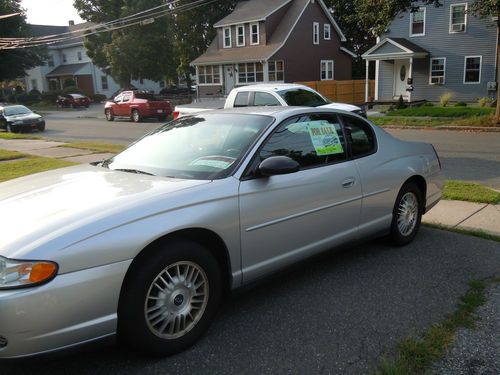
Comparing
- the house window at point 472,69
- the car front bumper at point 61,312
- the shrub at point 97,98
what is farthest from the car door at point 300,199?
the shrub at point 97,98

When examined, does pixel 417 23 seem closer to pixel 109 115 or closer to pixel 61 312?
pixel 109 115

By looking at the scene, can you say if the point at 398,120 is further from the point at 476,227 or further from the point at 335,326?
the point at 335,326

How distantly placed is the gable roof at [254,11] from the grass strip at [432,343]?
3511 cm

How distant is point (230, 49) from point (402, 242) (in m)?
35.9

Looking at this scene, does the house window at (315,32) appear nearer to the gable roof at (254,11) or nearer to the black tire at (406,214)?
the gable roof at (254,11)

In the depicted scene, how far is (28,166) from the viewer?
36.7 ft

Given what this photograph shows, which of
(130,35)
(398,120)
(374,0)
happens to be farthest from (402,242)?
(130,35)

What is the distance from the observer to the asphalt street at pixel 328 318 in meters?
3.06

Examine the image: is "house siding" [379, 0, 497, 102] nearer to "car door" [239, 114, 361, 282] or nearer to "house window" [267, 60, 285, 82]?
"house window" [267, 60, 285, 82]

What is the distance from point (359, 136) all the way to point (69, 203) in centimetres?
277

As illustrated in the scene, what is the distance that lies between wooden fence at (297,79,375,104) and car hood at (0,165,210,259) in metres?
26.1

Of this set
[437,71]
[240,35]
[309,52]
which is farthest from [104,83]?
[437,71]

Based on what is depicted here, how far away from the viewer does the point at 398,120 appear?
19.5m

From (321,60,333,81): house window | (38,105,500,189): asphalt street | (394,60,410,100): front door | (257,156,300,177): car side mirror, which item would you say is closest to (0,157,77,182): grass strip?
(38,105,500,189): asphalt street
